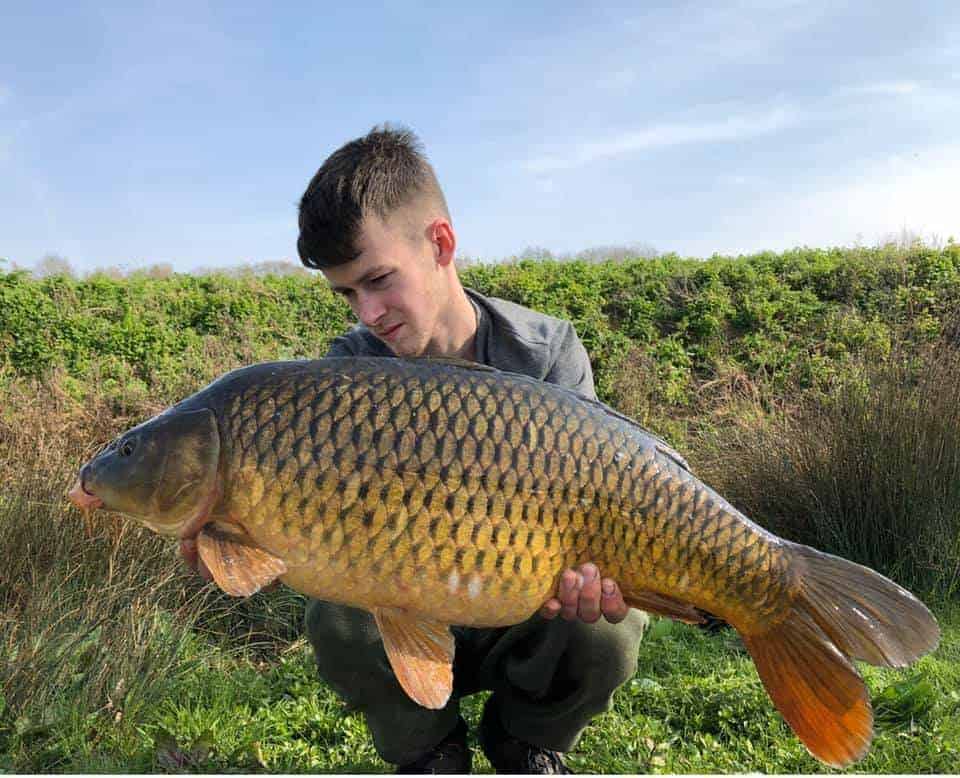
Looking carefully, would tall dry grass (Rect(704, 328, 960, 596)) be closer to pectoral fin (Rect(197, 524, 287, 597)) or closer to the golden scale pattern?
the golden scale pattern

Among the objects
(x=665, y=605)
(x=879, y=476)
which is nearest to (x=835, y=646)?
(x=665, y=605)

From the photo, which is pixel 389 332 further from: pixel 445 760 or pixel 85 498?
pixel 445 760

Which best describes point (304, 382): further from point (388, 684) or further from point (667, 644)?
point (667, 644)

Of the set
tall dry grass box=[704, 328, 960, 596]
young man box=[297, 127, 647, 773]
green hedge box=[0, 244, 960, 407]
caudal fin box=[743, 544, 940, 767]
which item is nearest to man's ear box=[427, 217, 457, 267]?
young man box=[297, 127, 647, 773]

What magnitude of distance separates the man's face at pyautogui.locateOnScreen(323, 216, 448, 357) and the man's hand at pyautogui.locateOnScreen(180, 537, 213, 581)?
0.58 metres

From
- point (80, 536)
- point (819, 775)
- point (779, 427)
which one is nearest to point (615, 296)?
point (779, 427)

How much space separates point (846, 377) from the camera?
4129mm

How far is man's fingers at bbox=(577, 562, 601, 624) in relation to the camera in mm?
1586

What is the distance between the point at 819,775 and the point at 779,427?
7.50 ft

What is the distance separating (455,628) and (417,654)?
1.56ft

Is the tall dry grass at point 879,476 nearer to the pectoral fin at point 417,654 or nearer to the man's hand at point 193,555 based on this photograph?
the pectoral fin at point 417,654

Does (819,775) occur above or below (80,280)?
below

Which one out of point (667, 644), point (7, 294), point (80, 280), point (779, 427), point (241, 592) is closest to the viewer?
point (241, 592)

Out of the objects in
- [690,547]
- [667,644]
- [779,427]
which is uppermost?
[690,547]
